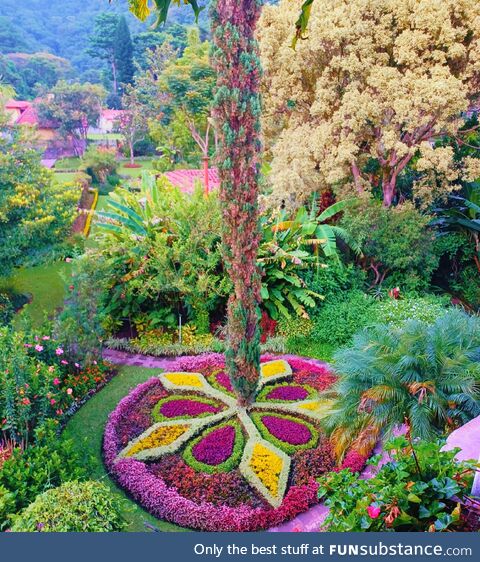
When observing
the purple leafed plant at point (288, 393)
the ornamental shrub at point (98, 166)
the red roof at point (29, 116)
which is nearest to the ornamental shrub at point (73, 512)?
the purple leafed plant at point (288, 393)

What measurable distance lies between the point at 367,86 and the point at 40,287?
9.26 metres

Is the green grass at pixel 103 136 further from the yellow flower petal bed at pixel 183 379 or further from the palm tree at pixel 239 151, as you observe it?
the palm tree at pixel 239 151

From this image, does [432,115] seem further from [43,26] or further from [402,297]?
[43,26]

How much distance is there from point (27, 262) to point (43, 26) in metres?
46.7

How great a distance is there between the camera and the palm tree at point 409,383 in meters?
5.95

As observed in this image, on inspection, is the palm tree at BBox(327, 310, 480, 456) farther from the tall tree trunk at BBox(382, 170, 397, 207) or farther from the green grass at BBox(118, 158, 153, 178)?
the green grass at BBox(118, 158, 153, 178)

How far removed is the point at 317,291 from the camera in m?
11.3

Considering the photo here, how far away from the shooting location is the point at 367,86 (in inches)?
451

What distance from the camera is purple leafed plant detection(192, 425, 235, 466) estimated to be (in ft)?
23.4

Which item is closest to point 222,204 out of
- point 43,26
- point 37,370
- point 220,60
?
point 220,60

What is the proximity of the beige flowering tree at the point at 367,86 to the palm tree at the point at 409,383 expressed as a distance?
5.62 metres

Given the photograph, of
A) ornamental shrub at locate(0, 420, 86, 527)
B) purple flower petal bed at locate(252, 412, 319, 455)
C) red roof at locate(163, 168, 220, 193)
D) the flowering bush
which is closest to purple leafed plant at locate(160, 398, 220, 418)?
purple flower petal bed at locate(252, 412, 319, 455)

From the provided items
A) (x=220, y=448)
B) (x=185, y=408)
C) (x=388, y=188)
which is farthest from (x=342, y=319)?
(x=220, y=448)

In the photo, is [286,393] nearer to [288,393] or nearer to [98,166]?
[288,393]
